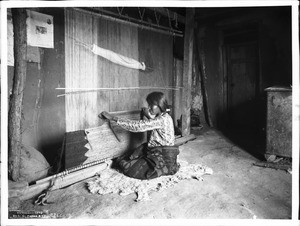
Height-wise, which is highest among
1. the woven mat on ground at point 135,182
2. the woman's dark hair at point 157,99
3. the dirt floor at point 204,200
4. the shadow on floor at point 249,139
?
the woman's dark hair at point 157,99

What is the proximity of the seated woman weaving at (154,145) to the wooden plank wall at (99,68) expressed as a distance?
0.25m

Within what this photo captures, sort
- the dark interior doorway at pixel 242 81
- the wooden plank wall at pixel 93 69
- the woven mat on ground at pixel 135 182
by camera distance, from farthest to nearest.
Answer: the dark interior doorway at pixel 242 81 → the wooden plank wall at pixel 93 69 → the woven mat on ground at pixel 135 182

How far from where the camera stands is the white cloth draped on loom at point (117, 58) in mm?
2681

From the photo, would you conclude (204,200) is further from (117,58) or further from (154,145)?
(117,58)

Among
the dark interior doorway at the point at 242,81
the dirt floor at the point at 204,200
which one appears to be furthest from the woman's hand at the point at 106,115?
the dark interior doorway at the point at 242,81

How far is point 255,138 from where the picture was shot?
4.58 m

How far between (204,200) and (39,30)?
241 centimetres

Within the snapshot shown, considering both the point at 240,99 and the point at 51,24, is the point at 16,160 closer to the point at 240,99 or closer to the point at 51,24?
the point at 51,24

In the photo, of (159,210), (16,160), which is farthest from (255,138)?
(16,160)

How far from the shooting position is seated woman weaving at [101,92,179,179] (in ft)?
8.56

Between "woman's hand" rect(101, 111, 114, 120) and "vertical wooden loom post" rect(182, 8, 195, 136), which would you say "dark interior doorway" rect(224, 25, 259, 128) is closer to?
"vertical wooden loom post" rect(182, 8, 195, 136)

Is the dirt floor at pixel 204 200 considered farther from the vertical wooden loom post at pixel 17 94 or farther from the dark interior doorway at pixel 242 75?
the dark interior doorway at pixel 242 75

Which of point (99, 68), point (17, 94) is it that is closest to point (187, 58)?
point (99, 68)

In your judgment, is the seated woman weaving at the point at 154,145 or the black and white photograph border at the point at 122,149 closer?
the black and white photograph border at the point at 122,149
